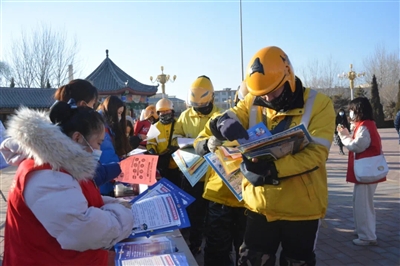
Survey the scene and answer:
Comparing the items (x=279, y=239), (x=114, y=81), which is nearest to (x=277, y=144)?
(x=279, y=239)

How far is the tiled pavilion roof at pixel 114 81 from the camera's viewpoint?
737 inches

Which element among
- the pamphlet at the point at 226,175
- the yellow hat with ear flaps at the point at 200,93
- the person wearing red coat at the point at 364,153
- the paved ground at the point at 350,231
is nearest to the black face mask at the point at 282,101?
the pamphlet at the point at 226,175

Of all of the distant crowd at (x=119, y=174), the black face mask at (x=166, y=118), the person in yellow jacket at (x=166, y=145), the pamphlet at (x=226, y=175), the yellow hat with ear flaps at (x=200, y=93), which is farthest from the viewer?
the black face mask at (x=166, y=118)

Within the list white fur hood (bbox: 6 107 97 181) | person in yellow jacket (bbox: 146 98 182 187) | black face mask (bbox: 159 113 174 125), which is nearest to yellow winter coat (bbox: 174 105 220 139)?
person in yellow jacket (bbox: 146 98 182 187)

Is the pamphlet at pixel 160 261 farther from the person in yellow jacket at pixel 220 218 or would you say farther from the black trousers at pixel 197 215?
the black trousers at pixel 197 215

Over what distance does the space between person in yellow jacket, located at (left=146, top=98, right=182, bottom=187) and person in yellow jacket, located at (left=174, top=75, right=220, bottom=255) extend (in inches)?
18.7

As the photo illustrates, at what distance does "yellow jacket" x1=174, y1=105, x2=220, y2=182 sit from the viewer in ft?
13.5

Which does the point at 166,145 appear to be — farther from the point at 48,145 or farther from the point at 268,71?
the point at 48,145

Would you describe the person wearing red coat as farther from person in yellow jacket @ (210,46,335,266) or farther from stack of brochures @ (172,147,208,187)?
person in yellow jacket @ (210,46,335,266)

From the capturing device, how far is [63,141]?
1.54 m

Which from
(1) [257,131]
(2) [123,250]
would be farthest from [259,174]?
(2) [123,250]

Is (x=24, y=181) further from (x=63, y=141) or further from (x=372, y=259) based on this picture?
(x=372, y=259)

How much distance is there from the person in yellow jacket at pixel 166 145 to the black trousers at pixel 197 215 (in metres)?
0.77

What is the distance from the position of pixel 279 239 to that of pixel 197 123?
2.07m
